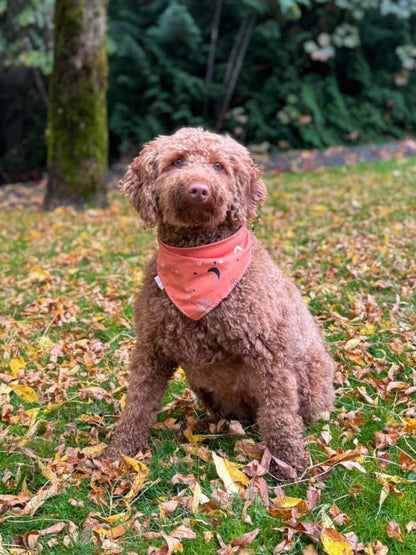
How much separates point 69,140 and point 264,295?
6299mm

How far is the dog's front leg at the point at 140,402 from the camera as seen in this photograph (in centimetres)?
266

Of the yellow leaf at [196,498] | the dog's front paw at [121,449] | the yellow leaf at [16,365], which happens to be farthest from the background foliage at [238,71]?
the yellow leaf at [196,498]

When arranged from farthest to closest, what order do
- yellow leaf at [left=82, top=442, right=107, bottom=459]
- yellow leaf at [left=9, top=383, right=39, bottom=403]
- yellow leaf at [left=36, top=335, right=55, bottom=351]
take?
yellow leaf at [left=36, top=335, right=55, bottom=351], yellow leaf at [left=9, top=383, right=39, bottom=403], yellow leaf at [left=82, top=442, right=107, bottom=459]

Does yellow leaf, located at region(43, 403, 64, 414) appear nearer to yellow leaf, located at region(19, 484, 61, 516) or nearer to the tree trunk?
yellow leaf, located at region(19, 484, 61, 516)

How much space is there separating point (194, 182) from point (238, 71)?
1128cm

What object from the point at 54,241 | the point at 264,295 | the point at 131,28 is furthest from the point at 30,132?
the point at 264,295

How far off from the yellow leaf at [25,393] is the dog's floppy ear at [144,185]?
130 cm

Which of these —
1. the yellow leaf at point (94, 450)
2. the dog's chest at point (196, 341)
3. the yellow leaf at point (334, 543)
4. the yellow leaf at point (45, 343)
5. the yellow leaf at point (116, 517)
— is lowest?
the yellow leaf at point (45, 343)

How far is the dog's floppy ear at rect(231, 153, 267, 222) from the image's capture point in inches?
97.2

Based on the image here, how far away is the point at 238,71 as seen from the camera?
499 inches

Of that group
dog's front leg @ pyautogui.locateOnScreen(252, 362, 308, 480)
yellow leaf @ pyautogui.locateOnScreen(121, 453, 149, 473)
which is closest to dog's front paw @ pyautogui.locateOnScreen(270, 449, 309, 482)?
dog's front leg @ pyautogui.locateOnScreen(252, 362, 308, 480)

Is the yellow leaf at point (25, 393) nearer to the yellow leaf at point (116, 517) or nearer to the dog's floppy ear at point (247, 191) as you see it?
the yellow leaf at point (116, 517)

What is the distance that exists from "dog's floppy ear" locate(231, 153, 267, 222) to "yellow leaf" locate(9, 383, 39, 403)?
1.56m

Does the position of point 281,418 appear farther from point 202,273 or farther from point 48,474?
point 48,474
